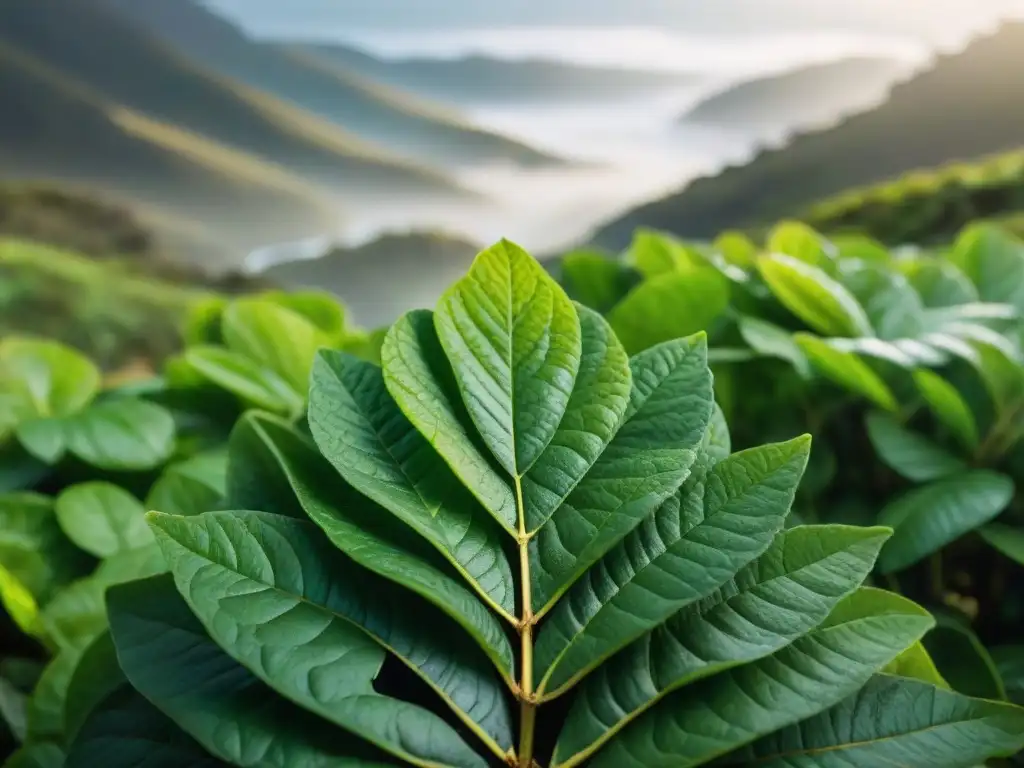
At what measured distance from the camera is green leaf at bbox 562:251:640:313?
636 mm

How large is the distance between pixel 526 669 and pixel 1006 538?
334 millimetres

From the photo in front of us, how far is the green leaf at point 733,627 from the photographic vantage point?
0.77 feet

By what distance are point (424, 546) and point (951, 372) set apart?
1.36 ft

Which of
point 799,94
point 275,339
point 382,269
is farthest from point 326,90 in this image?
point 275,339

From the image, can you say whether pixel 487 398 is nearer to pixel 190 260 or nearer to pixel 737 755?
pixel 737 755

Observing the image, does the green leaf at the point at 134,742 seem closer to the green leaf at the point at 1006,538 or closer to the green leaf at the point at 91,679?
the green leaf at the point at 91,679

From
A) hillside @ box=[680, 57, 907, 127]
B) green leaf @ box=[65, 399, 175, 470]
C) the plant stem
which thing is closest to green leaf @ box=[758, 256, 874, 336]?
the plant stem

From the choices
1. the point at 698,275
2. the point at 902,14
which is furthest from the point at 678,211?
the point at 698,275

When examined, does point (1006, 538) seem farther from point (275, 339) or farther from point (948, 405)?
point (275, 339)

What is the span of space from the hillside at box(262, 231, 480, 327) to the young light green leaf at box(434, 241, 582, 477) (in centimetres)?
141

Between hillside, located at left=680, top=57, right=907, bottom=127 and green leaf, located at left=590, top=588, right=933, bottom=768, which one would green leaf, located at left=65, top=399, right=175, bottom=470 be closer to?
green leaf, located at left=590, top=588, right=933, bottom=768

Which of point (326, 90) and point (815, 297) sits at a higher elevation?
point (326, 90)

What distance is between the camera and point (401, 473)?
272 millimetres

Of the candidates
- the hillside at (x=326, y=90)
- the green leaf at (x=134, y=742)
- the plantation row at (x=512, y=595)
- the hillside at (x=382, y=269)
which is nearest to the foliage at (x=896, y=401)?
the plantation row at (x=512, y=595)
